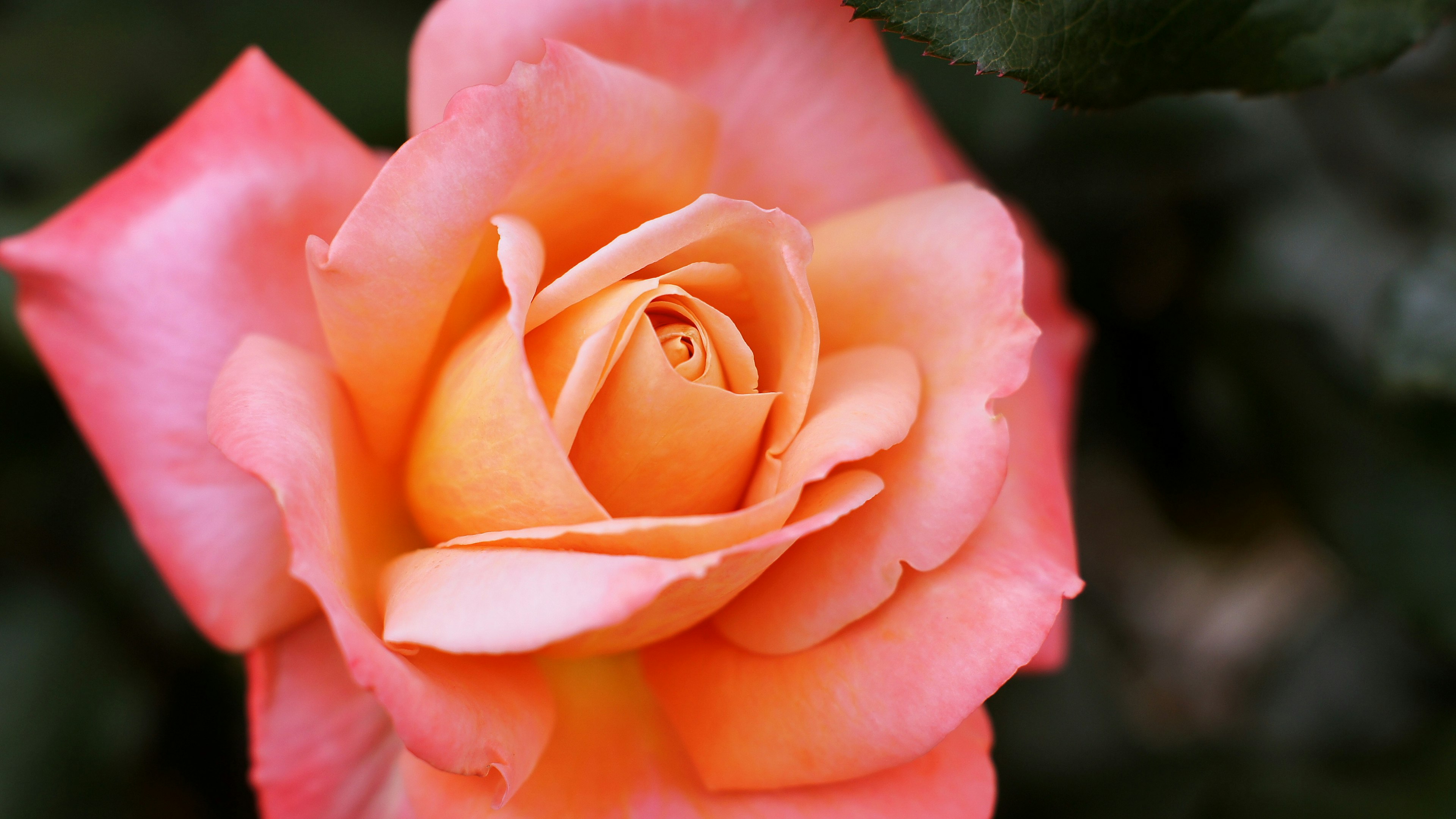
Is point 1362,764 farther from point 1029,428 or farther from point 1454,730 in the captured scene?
point 1029,428

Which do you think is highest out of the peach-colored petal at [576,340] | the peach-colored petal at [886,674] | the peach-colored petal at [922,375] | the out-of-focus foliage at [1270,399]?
Answer: the peach-colored petal at [576,340]

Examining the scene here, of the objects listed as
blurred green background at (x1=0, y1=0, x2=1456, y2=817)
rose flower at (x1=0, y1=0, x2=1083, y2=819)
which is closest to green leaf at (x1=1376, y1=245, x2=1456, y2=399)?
blurred green background at (x1=0, y1=0, x2=1456, y2=817)

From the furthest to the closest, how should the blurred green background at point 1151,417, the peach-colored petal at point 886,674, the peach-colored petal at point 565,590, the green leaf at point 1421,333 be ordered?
the blurred green background at point 1151,417 → the green leaf at point 1421,333 → the peach-colored petal at point 886,674 → the peach-colored petal at point 565,590

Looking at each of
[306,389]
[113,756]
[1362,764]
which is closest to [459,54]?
→ [306,389]

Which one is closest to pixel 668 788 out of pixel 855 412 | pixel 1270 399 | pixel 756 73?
pixel 855 412

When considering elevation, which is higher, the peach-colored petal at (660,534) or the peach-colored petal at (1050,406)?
the peach-colored petal at (660,534)

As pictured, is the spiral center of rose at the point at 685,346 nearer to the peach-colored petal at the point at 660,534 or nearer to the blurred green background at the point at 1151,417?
the peach-colored petal at the point at 660,534

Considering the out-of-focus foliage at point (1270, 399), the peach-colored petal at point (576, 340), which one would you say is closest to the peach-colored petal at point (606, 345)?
the peach-colored petal at point (576, 340)

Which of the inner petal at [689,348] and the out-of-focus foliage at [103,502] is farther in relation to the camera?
the out-of-focus foliage at [103,502]
